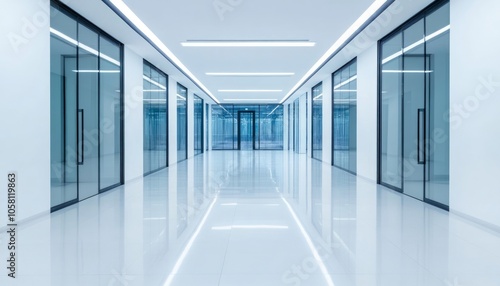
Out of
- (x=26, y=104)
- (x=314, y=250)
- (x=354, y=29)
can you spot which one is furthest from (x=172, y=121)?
(x=314, y=250)

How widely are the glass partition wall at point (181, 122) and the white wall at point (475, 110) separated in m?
14.4

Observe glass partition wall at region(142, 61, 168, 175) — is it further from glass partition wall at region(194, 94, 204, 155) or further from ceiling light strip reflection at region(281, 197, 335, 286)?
glass partition wall at region(194, 94, 204, 155)

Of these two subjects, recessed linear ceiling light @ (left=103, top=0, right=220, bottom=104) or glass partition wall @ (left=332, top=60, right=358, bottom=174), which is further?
glass partition wall @ (left=332, top=60, right=358, bottom=174)

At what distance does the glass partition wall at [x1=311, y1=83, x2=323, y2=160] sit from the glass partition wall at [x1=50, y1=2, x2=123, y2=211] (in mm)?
11196

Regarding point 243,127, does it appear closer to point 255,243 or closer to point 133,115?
point 133,115

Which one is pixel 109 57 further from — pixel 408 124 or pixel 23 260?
pixel 408 124

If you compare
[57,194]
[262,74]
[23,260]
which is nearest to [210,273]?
[23,260]

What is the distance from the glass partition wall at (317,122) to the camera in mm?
19444

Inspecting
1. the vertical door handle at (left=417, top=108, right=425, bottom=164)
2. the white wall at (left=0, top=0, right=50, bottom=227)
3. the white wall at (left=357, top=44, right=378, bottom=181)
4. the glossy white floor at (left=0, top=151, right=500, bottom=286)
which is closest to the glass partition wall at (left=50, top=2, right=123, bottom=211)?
the white wall at (left=0, top=0, right=50, bottom=227)

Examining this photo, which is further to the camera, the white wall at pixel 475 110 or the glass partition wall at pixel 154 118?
the glass partition wall at pixel 154 118

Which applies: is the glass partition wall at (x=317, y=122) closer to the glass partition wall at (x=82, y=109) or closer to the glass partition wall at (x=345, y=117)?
the glass partition wall at (x=345, y=117)

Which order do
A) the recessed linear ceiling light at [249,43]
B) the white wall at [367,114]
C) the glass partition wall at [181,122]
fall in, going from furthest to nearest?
1. the glass partition wall at [181,122]
2. the white wall at [367,114]
3. the recessed linear ceiling light at [249,43]

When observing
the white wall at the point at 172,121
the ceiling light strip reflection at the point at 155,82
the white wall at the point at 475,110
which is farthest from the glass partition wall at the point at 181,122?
the white wall at the point at 475,110

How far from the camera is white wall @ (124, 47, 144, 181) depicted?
1166cm
